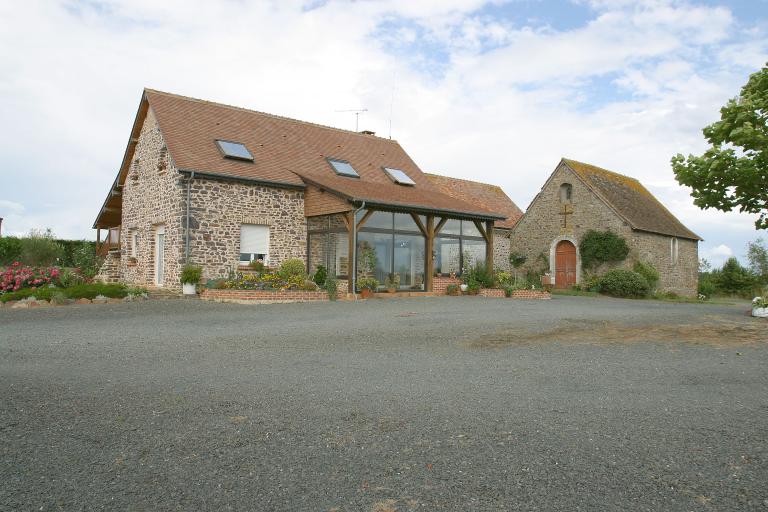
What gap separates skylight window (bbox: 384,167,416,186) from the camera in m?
21.2

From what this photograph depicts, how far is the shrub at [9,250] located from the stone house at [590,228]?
69.2 ft

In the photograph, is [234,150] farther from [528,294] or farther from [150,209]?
[528,294]

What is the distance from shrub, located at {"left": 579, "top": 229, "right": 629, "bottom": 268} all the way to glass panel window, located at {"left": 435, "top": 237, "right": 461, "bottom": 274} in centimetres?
825

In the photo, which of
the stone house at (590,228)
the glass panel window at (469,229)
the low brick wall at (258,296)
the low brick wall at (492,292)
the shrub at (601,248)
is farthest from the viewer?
the stone house at (590,228)

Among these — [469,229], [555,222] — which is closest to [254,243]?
[469,229]

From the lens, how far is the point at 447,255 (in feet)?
63.0

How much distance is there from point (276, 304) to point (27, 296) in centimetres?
570

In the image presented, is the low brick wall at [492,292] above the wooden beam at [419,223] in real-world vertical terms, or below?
below

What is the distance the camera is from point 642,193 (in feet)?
98.8

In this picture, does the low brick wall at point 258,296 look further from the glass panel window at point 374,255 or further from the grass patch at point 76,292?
the glass panel window at point 374,255

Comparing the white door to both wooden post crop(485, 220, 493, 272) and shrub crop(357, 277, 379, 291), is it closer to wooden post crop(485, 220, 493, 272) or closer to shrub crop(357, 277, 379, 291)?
shrub crop(357, 277, 379, 291)

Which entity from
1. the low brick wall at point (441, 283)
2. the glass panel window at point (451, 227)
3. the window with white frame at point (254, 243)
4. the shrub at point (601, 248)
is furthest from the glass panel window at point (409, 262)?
the shrub at point (601, 248)

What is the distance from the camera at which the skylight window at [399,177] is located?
2117cm

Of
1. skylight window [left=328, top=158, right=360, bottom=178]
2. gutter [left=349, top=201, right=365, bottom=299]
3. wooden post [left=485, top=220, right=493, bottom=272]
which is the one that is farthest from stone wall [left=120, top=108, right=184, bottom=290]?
wooden post [left=485, top=220, right=493, bottom=272]
